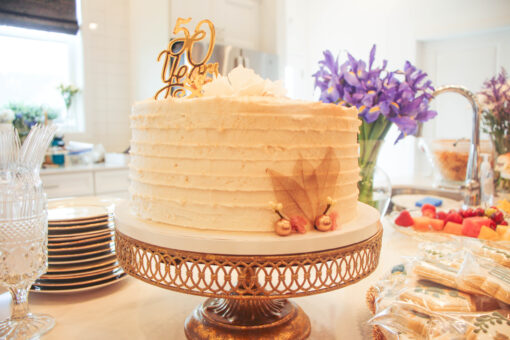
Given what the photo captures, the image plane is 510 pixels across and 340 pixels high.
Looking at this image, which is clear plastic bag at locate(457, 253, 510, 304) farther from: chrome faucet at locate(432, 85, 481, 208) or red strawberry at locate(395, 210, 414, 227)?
chrome faucet at locate(432, 85, 481, 208)

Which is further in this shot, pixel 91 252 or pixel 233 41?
pixel 233 41

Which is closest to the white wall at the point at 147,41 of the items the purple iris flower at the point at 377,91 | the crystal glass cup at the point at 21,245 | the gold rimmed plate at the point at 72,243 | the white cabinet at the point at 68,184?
the white cabinet at the point at 68,184

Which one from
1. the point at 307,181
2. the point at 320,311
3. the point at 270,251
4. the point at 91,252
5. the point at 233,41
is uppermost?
the point at 233,41

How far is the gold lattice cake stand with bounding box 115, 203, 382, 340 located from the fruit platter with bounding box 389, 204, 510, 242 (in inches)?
23.5

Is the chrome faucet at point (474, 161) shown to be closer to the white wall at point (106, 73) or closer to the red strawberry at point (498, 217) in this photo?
the red strawberry at point (498, 217)

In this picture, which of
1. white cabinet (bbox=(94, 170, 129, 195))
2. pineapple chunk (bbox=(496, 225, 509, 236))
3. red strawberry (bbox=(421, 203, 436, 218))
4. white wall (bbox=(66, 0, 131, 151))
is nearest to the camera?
pineapple chunk (bbox=(496, 225, 509, 236))

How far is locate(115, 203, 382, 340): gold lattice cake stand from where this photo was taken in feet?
2.29

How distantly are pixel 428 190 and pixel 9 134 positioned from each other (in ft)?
8.06

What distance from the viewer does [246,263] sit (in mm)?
689

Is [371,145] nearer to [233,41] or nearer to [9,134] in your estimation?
[9,134]

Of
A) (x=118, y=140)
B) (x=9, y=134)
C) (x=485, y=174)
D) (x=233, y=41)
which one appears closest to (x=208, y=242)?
(x=9, y=134)

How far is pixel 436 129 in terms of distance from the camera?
489cm

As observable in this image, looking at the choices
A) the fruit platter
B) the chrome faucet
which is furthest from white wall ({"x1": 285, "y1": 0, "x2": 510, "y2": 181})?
the fruit platter

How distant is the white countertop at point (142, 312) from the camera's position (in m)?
0.88
